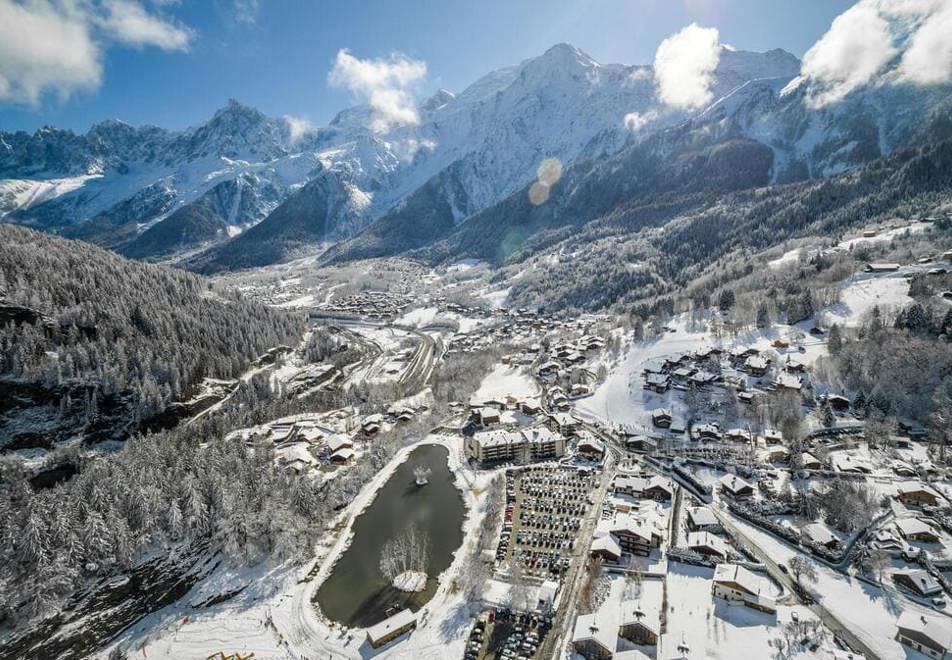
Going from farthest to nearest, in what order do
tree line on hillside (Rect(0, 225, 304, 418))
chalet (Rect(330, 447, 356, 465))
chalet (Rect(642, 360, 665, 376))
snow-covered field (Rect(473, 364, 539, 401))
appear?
snow-covered field (Rect(473, 364, 539, 401)) → chalet (Rect(642, 360, 665, 376)) → tree line on hillside (Rect(0, 225, 304, 418)) → chalet (Rect(330, 447, 356, 465))

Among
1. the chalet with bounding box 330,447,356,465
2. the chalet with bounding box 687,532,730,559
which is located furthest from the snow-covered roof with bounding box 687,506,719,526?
the chalet with bounding box 330,447,356,465

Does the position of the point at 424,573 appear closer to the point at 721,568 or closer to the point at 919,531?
the point at 721,568

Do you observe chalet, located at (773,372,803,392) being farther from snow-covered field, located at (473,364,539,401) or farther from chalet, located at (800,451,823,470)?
snow-covered field, located at (473,364,539,401)

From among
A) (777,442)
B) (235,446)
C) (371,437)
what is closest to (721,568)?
(777,442)

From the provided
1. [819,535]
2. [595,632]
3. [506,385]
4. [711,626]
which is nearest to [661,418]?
[819,535]

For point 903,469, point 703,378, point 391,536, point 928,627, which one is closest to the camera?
point 928,627

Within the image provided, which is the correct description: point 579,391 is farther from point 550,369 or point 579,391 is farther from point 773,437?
point 773,437
